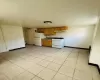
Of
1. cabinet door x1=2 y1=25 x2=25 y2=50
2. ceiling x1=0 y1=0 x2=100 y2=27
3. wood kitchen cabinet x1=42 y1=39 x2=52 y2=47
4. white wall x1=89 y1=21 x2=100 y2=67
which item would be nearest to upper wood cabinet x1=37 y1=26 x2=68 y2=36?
wood kitchen cabinet x1=42 y1=39 x2=52 y2=47

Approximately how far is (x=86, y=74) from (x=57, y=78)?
1.02m

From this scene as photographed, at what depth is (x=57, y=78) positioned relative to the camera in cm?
178

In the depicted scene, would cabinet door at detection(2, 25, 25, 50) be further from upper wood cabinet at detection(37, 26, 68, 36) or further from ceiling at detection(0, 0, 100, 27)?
ceiling at detection(0, 0, 100, 27)

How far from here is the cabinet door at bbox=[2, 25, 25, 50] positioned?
4387 millimetres

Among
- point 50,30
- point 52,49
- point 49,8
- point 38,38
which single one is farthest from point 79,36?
point 49,8

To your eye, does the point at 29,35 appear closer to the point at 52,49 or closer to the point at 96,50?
the point at 52,49

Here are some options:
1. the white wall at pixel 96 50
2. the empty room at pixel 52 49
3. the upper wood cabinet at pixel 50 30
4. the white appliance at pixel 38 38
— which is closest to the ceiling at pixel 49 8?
the empty room at pixel 52 49

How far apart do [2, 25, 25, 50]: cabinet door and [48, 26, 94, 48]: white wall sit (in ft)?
12.9

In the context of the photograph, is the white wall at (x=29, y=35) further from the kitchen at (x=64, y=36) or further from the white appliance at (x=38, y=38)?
the white appliance at (x=38, y=38)

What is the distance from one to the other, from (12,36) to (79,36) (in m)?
5.52

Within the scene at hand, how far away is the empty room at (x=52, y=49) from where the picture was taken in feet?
6.72

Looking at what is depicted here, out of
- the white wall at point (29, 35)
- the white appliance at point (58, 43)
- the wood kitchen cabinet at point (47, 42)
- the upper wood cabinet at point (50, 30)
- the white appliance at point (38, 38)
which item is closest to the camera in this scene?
the white appliance at point (58, 43)

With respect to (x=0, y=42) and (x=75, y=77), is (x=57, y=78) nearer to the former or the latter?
(x=75, y=77)

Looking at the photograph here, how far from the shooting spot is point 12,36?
4719 millimetres
